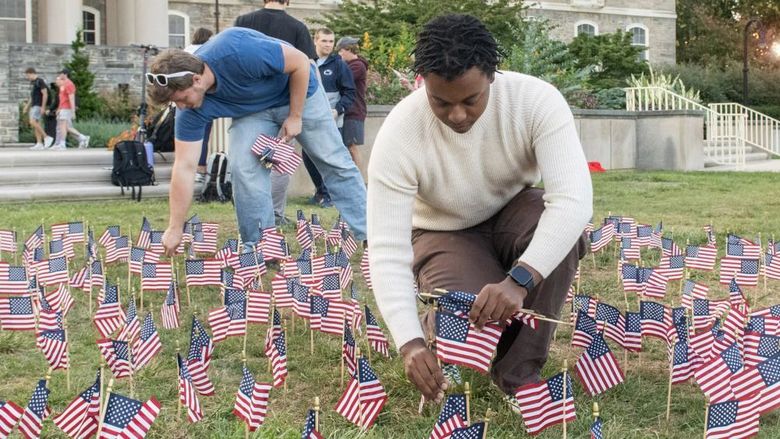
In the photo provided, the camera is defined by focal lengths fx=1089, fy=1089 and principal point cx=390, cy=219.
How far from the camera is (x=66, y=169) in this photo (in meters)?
12.7

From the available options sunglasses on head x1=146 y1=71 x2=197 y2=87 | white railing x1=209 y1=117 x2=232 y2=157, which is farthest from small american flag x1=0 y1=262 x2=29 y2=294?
white railing x1=209 y1=117 x2=232 y2=157

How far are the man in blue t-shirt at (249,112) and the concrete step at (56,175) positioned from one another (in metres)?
6.40

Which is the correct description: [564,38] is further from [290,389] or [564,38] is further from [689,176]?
[290,389]

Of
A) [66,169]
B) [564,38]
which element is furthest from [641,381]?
[564,38]

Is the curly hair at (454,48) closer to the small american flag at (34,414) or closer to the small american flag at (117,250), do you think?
the small american flag at (34,414)

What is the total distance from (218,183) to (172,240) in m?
5.61

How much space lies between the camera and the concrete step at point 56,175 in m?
12.2

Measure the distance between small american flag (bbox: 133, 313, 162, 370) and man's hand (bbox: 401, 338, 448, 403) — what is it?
1242 mm

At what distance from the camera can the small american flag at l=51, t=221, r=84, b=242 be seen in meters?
6.95

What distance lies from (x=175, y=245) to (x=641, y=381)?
2.37m

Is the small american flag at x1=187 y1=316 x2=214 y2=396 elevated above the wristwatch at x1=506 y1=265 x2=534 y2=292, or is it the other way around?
the wristwatch at x1=506 y1=265 x2=534 y2=292

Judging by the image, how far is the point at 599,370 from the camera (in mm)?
3689

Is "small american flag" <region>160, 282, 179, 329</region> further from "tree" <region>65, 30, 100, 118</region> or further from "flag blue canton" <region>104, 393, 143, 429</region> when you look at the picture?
"tree" <region>65, 30, 100, 118</region>

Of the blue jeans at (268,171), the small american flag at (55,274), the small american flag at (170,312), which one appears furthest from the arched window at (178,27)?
the small american flag at (170,312)
